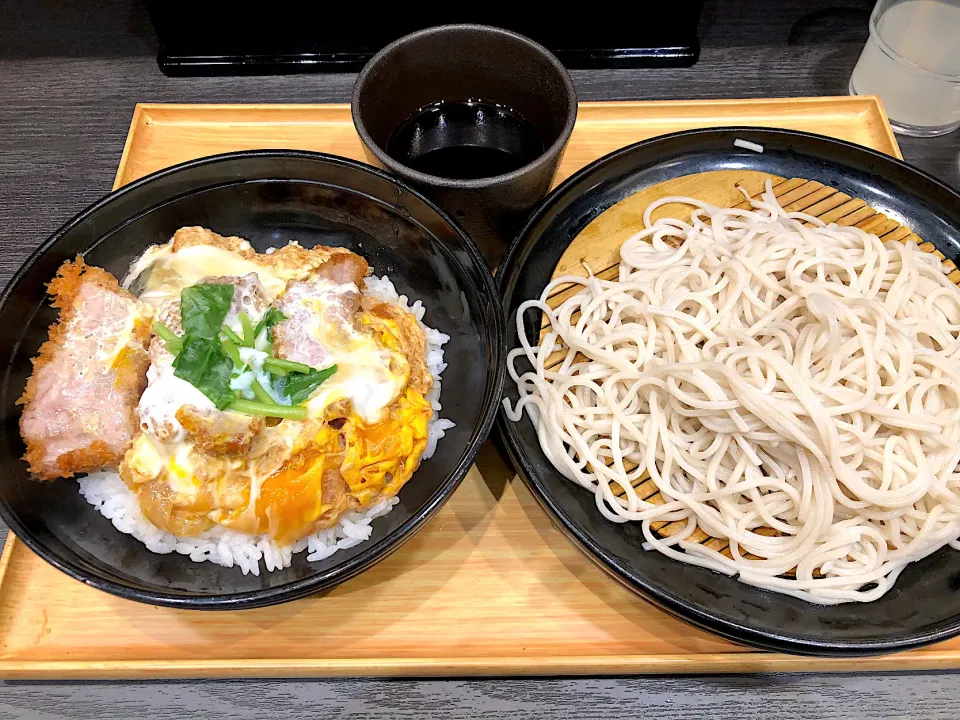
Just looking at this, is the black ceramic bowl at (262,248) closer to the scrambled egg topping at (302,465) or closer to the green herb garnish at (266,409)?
the scrambled egg topping at (302,465)

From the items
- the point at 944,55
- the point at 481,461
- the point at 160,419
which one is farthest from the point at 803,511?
the point at 944,55

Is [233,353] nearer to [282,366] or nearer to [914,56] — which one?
[282,366]

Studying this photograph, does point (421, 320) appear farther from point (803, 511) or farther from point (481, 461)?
point (803, 511)

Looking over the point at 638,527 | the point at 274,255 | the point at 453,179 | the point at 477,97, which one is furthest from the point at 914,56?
the point at 274,255

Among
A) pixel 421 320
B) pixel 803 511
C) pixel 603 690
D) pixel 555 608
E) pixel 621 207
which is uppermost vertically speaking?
pixel 621 207

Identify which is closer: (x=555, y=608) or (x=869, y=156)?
(x=555, y=608)

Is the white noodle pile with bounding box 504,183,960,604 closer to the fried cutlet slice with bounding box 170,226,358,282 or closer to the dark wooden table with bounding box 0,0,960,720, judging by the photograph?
the dark wooden table with bounding box 0,0,960,720

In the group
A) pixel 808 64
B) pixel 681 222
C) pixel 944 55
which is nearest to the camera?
pixel 681 222
